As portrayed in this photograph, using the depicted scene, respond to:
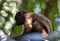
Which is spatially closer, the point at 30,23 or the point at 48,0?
the point at 30,23

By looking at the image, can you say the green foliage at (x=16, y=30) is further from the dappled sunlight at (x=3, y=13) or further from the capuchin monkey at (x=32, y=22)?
the dappled sunlight at (x=3, y=13)

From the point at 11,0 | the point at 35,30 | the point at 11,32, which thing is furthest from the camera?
the point at 11,0

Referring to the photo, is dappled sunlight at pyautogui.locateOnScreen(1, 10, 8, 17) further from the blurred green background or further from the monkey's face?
the monkey's face

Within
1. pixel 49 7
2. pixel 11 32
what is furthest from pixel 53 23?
pixel 11 32

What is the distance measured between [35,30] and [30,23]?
0.26ft

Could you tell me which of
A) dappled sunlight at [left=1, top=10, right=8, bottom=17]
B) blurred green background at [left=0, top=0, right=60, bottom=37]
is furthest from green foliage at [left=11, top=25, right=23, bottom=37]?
dappled sunlight at [left=1, top=10, right=8, bottom=17]

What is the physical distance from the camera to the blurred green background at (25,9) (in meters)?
1.33

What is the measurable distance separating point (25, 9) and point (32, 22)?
0.20 metres

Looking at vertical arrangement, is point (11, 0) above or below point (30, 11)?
above

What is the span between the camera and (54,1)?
139 cm

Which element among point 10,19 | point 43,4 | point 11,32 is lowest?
point 11,32

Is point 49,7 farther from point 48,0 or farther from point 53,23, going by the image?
point 53,23

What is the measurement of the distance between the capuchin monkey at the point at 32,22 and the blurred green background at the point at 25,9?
0.30ft

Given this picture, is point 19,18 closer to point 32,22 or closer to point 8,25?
point 32,22
